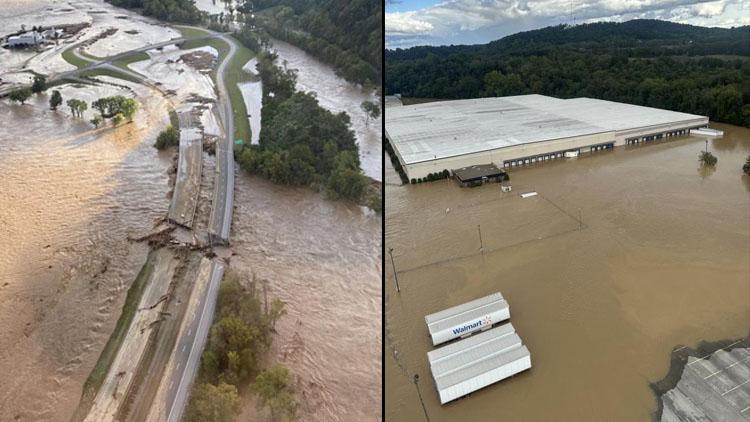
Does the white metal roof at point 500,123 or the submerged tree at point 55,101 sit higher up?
the submerged tree at point 55,101

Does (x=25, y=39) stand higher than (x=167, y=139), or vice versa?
(x=25, y=39)

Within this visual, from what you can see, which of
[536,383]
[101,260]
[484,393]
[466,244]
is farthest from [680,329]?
[101,260]

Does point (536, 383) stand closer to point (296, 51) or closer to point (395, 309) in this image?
point (395, 309)

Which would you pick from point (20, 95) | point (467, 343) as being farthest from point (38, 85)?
point (467, 343)

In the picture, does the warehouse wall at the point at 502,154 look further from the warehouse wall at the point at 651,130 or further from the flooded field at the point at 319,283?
the flooded field at the point at 319,283

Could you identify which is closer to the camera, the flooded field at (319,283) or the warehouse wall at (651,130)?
the flooded field at (319,283)

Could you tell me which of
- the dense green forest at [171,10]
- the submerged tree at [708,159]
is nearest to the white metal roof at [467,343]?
the submerged tree at [708,159]

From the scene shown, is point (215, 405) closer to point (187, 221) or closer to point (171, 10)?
point (187, 221)
